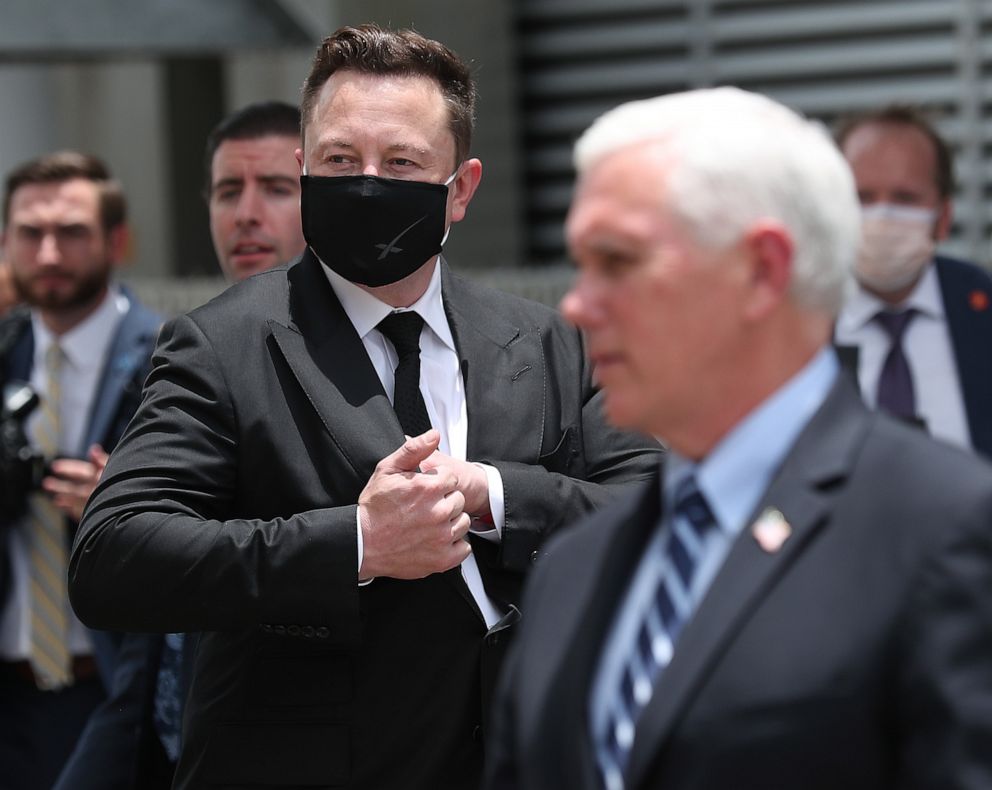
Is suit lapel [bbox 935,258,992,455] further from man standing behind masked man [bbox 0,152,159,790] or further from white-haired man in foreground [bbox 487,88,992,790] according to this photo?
white-haired man in foreground [bbox 487,88,992,790]

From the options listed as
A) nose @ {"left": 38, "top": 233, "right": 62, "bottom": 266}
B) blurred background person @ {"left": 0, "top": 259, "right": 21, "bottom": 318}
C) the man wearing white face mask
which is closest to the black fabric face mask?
the man wearing white face mask

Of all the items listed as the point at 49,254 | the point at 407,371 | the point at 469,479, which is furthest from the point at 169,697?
the point at 49,254

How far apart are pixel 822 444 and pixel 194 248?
31.7 ft

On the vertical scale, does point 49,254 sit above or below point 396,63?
below

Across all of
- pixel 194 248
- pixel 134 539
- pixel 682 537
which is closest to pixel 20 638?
pixel 134 539

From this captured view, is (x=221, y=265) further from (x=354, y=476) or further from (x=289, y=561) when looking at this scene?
(x=289, y=561)

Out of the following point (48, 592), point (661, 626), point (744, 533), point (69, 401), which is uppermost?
point (744, 533)

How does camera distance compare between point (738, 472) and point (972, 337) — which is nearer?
point (738, 472)

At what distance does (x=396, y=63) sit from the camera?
3.12m

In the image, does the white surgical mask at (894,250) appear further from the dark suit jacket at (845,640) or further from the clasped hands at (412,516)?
the dark suit jacket at (845,640)

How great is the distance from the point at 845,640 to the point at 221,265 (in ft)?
9.84

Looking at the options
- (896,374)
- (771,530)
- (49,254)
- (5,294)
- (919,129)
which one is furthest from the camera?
(5,294)

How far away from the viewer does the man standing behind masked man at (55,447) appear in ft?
16.2

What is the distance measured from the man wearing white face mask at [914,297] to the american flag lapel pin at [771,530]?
2940 mm
